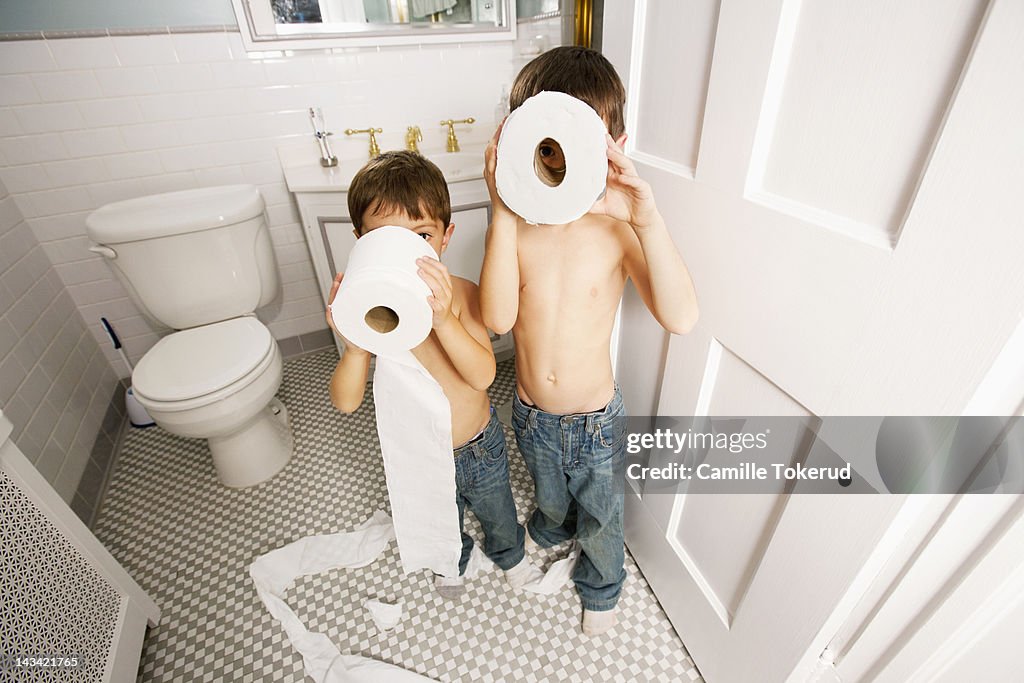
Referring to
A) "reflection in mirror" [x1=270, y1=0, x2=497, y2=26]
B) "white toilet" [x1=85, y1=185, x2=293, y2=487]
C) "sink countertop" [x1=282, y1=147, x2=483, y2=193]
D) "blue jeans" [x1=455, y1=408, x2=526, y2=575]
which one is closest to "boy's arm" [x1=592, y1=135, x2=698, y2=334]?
"blue jeans" [x1=455, y1=408, x2=526, y2=575]

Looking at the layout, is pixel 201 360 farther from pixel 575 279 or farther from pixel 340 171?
pixel 575 279

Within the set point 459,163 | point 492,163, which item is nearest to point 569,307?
point 492,163

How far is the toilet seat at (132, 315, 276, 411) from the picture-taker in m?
1.20

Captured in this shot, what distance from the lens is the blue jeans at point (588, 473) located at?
87cm

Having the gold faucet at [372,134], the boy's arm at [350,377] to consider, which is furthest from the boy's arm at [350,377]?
the gold faucet at [372,134]

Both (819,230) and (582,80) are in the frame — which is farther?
(582,80)

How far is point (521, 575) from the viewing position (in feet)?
3.74

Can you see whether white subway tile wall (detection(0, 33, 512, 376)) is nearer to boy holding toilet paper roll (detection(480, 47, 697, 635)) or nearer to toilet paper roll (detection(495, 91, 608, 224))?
boy holding toilet paper roll (detection(480, 47, 697, 635))

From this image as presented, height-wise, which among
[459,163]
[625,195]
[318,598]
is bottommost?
[318,598]

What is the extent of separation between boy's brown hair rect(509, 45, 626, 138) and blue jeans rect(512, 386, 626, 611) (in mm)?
476

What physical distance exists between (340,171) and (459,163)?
40 cm

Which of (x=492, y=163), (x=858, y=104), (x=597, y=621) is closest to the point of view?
(x=858, y=104)

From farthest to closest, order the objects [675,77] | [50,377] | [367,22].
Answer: [367,22]
[50,377]
[675,77]

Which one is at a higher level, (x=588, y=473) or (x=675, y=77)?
(x=675, y=77)
